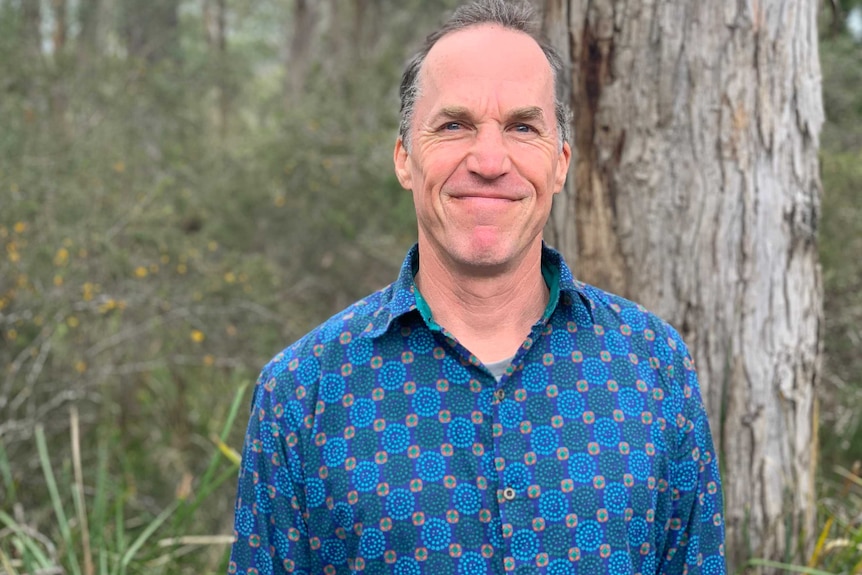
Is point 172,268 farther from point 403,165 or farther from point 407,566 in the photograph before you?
point 407,566

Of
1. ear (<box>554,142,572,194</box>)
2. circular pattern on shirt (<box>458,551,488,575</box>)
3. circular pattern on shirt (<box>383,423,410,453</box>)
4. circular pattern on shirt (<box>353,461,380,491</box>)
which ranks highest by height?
ear (<box>554,142,572,194</box>)

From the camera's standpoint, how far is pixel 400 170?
2199 millimetres

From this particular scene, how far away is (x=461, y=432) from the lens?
189 cm

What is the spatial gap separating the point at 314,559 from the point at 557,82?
3.95 feet

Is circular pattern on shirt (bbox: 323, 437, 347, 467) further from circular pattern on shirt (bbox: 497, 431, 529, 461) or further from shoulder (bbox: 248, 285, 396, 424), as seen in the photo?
circular pattern on shirt (bbox: 497, 431, 529, 461)

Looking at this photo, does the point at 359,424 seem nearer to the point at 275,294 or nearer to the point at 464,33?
the point at 464,33

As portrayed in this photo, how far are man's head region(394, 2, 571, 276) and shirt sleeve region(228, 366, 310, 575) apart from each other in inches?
19.0

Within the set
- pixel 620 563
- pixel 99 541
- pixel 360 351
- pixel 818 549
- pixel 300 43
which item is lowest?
pixel 99 541

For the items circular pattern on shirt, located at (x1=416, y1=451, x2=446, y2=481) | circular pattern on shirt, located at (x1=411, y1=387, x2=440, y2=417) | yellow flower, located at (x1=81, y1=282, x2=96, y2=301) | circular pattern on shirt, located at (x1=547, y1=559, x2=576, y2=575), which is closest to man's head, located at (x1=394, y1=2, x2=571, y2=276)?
circular pattern on shirt, located at (x1=411, y1=387, x2=440, y2=417)

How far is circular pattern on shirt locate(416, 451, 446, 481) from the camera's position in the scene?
188 centimetres

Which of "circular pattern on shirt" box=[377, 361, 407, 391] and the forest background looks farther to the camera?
the forest background

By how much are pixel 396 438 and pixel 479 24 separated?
917 millimetres

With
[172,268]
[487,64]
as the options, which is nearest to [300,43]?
[172,268]

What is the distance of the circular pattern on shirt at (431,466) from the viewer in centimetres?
188
